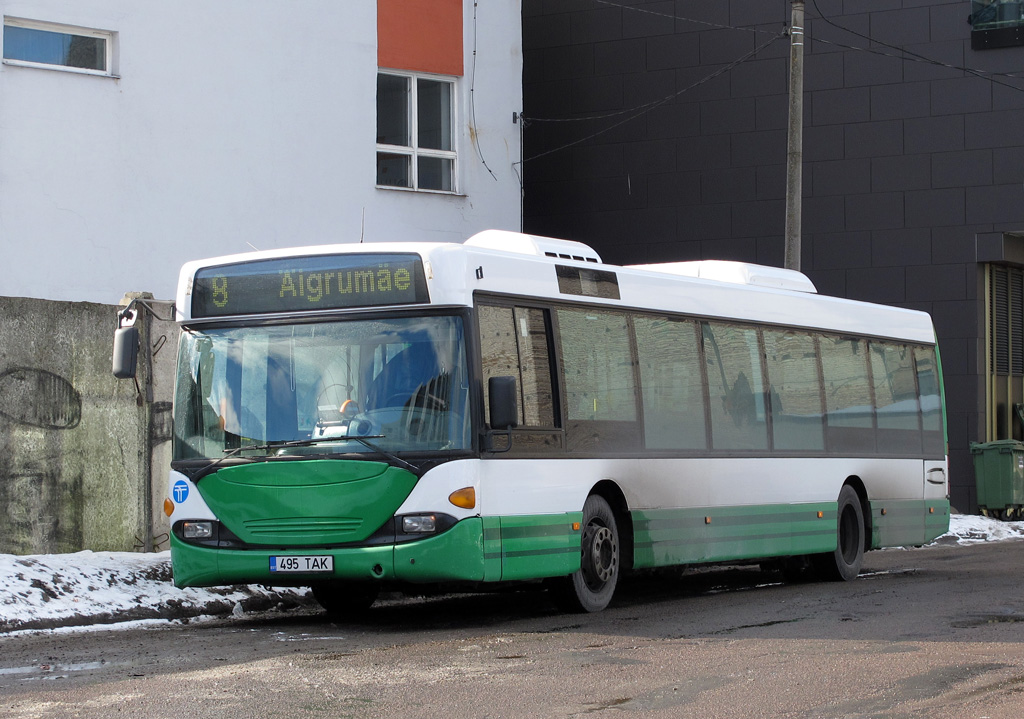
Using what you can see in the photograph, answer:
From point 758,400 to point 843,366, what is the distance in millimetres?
1917

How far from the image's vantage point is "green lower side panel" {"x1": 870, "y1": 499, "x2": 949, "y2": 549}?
1583cm

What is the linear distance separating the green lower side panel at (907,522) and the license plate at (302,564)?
7.40 meters

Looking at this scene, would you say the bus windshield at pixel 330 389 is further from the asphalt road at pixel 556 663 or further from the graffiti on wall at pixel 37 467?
the graffiti on wall at pixel 37 467

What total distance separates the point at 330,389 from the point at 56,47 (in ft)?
32.7

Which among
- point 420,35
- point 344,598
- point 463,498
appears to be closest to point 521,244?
point 463,498

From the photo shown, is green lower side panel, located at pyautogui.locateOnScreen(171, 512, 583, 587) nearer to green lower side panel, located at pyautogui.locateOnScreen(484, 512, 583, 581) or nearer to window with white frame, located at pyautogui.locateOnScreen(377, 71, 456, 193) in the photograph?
green lower side panel, located at pyautogui.locateOnScreen(484, 512, 583, 581)

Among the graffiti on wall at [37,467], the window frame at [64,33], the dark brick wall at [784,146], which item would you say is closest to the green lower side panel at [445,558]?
the graffiti on wall at [37,467]

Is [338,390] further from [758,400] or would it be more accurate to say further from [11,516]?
[758,400]

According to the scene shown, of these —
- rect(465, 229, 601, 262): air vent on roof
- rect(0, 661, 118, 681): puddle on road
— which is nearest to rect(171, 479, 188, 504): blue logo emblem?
rect(0, 661, 118, 681): puddle on road

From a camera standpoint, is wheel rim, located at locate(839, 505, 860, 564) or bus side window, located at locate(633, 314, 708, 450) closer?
bus side window, located at locate(633, 314, 708, 450)

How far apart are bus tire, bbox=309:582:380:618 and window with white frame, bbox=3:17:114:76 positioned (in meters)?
9.12

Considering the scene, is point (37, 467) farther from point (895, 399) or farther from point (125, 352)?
point (895, 399)

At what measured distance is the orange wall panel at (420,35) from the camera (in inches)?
840

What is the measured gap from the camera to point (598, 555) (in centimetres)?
1138
